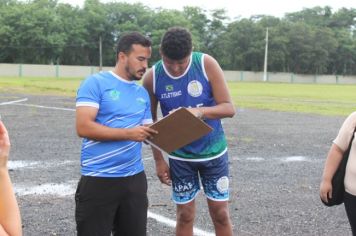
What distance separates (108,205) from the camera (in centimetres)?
388

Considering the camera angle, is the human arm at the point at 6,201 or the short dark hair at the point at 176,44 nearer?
the human arm at the point at 6,201

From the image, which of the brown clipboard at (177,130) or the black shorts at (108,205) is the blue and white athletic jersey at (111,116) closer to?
the black shorts at (108,205)

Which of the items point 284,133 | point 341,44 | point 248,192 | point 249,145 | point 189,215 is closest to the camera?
point 189,215

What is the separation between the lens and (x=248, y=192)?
756cm

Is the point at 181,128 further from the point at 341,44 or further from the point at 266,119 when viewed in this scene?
the point at 341,44

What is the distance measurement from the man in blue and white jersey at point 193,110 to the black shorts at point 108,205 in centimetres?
74

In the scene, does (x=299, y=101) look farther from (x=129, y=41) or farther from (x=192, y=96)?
(x=129, y=41)

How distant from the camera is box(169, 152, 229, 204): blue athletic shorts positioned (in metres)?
4.65

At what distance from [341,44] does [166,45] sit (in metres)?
112

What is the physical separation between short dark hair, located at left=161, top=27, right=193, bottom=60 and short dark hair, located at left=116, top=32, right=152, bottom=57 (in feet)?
1.07

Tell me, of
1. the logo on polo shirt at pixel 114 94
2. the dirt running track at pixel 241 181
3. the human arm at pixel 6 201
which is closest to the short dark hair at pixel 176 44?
the logo on polo shirt at pixel 114 94

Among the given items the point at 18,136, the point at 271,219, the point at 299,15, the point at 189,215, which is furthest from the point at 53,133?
the point at 299,15

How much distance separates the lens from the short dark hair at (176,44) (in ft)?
14.1

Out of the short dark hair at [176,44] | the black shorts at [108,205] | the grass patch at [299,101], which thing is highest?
the short dark hair at [176,44]
